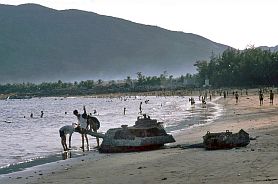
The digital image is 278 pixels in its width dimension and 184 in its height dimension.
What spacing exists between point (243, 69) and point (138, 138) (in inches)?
4899

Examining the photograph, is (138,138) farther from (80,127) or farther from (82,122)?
(82,122)

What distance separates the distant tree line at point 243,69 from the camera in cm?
13588

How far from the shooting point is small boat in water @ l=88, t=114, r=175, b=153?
22594 mm

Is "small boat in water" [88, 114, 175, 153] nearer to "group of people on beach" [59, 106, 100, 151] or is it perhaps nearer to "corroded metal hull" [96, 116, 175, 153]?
"corroded metal hull" [96, 116, 175, 153]

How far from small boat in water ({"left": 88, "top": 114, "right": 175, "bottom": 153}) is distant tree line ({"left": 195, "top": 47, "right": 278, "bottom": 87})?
113762 mm

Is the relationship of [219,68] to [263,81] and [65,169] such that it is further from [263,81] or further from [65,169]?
[65,169]

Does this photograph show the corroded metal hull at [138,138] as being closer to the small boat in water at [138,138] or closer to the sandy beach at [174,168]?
the small boat in water at [138,138]

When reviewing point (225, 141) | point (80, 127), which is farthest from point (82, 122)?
point (225, 141)

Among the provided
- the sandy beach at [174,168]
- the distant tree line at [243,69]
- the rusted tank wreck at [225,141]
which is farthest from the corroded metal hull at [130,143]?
the distant tree line at [243,69]

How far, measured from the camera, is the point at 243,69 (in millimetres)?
143250

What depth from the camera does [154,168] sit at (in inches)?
612

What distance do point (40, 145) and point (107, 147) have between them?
880 cm

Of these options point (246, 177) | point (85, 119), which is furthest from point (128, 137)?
point (246, 177)

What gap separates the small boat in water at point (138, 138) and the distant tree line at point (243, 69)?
114m
